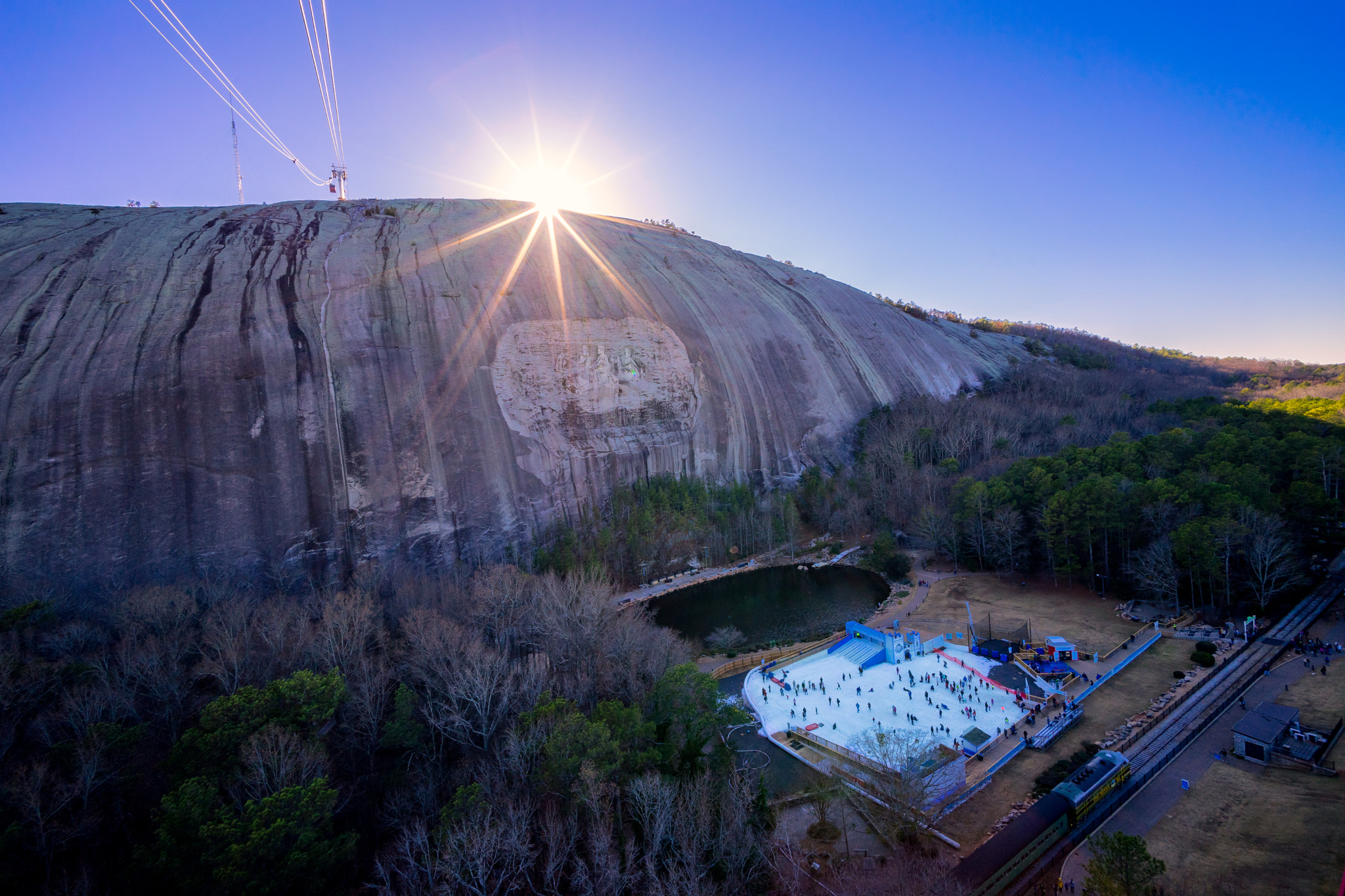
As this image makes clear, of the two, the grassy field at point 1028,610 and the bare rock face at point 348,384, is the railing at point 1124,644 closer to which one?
the grassy field at point 1028,610

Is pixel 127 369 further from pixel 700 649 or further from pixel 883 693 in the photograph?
pixel 883 693

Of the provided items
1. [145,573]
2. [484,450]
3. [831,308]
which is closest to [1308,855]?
[484,450]

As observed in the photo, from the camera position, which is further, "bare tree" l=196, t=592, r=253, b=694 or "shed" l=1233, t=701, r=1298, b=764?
"shed" l=1233, t=701, r=1298, b=764

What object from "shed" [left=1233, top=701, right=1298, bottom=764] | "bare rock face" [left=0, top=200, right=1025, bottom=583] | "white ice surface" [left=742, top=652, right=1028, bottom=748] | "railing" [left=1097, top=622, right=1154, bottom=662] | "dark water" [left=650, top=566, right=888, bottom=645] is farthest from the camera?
"dark water" [left=650, top=566, right=888, bottom=645]

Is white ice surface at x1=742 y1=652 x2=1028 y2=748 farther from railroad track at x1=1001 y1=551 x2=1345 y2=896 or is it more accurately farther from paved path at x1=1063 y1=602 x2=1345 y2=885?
paved path at x1=1063 y1=602 x2=1345 y2=885

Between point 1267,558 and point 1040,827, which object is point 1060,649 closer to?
point 1267,558

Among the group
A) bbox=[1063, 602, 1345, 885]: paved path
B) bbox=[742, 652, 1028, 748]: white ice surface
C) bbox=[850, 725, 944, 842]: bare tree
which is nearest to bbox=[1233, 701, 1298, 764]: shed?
bbox=[1063, 602, 1345, 885]: paved path
